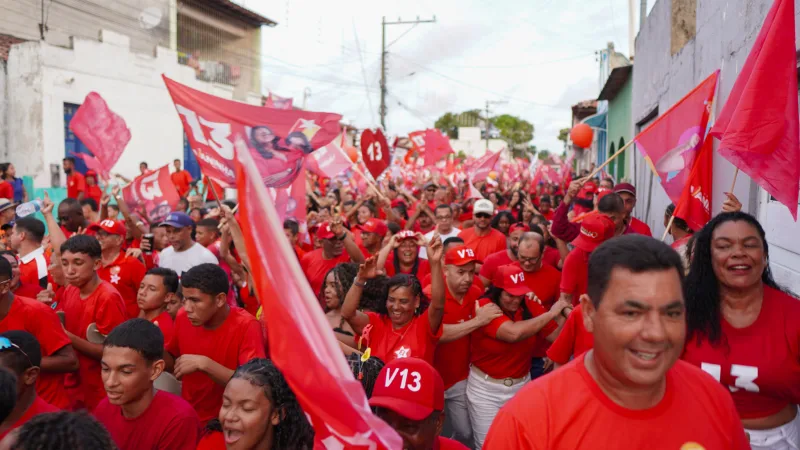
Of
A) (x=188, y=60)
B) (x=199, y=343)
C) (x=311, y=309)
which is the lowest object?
(x=199, y=343)

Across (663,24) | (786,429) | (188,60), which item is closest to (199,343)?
(786,429)

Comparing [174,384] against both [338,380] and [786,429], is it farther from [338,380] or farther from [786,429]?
[786,429]

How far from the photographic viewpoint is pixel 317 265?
21.2ft

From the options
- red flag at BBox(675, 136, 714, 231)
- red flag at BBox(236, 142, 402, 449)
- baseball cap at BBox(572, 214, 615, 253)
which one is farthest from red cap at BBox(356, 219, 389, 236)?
red flag at BBox(236, 142, 402, 449)

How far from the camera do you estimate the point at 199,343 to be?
4.02 metres

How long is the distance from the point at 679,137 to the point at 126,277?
194 inches

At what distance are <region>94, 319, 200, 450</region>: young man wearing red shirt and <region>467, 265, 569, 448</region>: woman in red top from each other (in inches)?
80.6

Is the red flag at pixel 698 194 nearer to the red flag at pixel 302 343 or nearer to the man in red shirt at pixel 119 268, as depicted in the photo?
the red flag at pixel 302 343

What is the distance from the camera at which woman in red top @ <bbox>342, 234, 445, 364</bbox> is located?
4.14 m

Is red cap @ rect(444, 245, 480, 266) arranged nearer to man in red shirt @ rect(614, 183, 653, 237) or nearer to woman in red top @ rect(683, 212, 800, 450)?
man in red shirt @ rect(614, 183, 653, 237)

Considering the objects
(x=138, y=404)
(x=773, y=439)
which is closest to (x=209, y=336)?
(x=138, y=404)

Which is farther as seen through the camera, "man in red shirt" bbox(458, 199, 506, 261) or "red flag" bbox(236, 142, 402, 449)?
"man in red shirt" bbox(458, 199, 506, 261)

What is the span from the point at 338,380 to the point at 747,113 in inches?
122

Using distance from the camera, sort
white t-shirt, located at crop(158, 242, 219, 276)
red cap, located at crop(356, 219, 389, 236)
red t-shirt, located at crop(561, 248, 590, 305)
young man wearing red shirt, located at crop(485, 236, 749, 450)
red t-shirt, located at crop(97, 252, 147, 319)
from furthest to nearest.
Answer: red cap, located at crop(356, 219, 389, 236) → white t-shirt, located at crop(158, 242, 219, 276) → red t-shirt, located at crop(97, 252, 147, 319) → red t-shirt, located at crop(561, 248, 590, 305) → young man wearing red shirt, located at crop(485, 236, 749, 450)
